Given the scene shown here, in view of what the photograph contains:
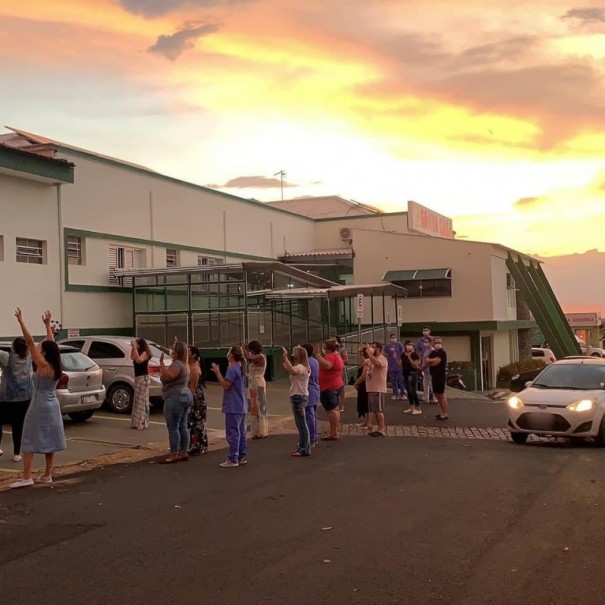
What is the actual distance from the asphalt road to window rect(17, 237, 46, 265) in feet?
38.8

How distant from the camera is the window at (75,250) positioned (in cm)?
2238

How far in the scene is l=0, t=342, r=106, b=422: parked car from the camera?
44.4ft

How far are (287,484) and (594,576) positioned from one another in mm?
4307

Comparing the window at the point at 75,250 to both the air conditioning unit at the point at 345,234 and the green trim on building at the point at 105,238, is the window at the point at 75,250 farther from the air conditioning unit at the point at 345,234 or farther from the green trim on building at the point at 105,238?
the air conditioning unit at the point at 345,234

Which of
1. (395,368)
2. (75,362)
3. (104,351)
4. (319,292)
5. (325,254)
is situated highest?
(325,254)

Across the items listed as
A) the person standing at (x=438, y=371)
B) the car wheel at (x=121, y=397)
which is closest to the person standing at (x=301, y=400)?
the person standing at (x=438, y=371)

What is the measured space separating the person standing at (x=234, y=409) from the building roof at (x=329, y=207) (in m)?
38.1

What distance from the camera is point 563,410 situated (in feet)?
39.7

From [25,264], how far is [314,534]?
16.1 m

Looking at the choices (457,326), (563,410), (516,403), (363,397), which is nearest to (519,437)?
(516,403)

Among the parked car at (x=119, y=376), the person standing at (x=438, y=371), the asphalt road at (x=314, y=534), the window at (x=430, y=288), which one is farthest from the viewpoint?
the window at (x=430, y=288)

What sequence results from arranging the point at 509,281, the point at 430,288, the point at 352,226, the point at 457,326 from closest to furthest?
the point at 457,326 → the point at 430,288 → the point at 509,281 → the point at 352,226

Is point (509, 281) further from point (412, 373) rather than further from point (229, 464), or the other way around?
point (229, 464)

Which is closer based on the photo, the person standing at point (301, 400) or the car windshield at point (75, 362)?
the person standing at point (301, 400)
